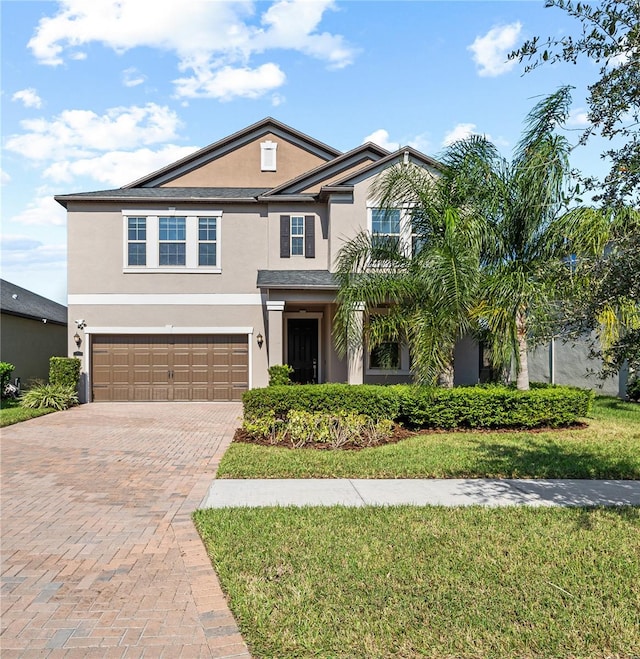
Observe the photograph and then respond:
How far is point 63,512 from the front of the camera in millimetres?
6496

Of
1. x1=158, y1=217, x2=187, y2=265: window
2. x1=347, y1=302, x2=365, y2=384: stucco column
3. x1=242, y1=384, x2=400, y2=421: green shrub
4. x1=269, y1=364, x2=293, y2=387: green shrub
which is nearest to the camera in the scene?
x1=242, y1=384, x2=400, y2=421: green shrub

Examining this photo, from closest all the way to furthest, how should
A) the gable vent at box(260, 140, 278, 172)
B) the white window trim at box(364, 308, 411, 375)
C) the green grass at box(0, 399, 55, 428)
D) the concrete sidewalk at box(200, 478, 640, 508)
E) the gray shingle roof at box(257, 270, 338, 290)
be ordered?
the concrete sidewalk at box(200, 478, 640, 508) < the green grass at box(0, 399, 55, 428) < the gray shingle roof at box(257, 270, 338, 290) < the white window trim at box(364, 308, 411, 375) < the gable vent at box(260, 140, 278, 172)

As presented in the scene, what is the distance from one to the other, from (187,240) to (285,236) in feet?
A: 10.7

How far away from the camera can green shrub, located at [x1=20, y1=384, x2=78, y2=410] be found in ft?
52.1

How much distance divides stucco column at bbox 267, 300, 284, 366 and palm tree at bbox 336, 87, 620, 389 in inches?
111

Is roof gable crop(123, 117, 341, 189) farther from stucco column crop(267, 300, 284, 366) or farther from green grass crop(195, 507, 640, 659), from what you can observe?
green grass crop(195, 507, 640, 659)

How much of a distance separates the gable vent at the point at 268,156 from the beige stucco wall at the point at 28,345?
1072 cm

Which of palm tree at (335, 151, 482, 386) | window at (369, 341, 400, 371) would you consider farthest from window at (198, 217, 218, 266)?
window at (369, 341, 400, 371)

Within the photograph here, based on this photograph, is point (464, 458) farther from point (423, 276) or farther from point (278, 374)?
point (278, 374)

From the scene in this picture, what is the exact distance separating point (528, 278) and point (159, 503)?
8.97 m

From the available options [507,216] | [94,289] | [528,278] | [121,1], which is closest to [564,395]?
[528,278]

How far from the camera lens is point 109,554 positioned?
17.1 ft

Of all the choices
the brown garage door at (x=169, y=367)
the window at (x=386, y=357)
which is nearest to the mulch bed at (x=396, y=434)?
the window at (x=386, y=357)

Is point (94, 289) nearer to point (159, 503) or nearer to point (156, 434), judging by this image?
point (156, 434)
